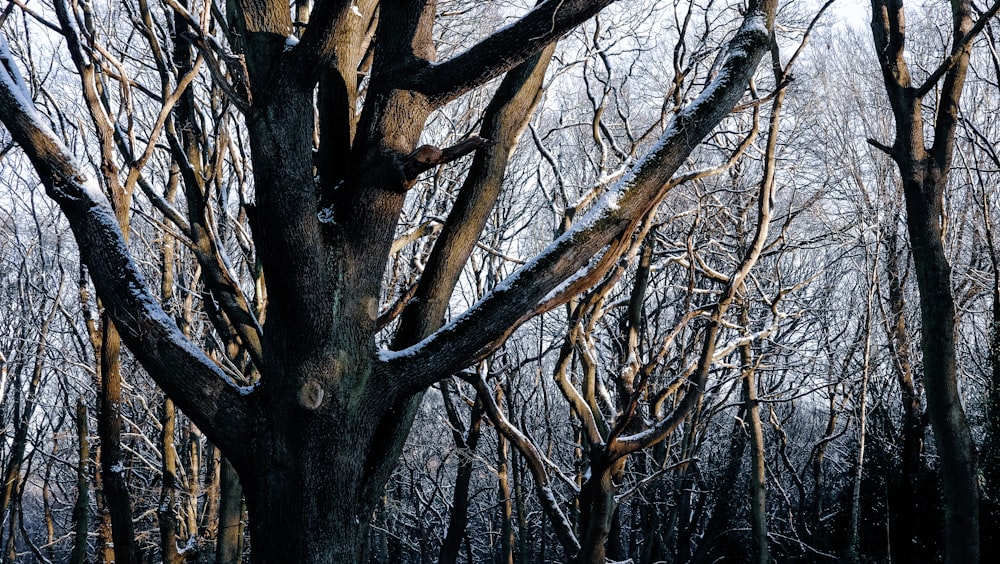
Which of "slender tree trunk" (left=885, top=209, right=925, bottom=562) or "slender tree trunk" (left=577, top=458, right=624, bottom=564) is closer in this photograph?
"slender tree trunk" (left=577, top=458, right=624, bottom=564)

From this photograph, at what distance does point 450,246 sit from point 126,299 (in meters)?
1.21

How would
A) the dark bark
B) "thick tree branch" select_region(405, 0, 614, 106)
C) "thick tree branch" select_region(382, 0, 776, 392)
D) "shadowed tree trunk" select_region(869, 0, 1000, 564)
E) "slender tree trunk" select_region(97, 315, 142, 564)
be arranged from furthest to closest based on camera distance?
the dark bark, "shadowed tree trunk" select_region(869, 0, 1000, 564), "slender tree trunk" select_region(97, 315, 142, 564), "thick tree branch" select_region(382, 0, 776, 392), "thick tree branch" select_region(405, 0, 614, 106)

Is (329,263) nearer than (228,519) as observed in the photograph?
Yes

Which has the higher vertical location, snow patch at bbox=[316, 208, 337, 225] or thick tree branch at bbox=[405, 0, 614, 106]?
thick tree branch at bbox=[405, 0, 614, 106]

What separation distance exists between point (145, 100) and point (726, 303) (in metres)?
7.84

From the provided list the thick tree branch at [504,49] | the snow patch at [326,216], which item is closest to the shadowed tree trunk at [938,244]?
the thick tree branch at [504,49]


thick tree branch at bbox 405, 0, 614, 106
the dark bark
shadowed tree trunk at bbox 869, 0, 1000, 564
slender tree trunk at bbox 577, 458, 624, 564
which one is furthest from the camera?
the dark bark

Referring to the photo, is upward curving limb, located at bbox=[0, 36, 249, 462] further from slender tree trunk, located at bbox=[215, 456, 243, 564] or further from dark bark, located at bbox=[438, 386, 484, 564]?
dark bark, located at bbox=[438, 386, 484, 564]

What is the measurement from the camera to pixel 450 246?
114 inches

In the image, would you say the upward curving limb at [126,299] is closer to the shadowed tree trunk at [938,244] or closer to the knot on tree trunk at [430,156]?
the knot on tree trunk at [430,156]

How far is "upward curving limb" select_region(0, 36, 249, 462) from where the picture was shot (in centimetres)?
249

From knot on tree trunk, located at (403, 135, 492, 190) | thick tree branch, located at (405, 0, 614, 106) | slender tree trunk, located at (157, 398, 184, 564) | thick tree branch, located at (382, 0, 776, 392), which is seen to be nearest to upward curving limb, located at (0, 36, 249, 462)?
thick tree branch, located at (382, 0, 776, 392)

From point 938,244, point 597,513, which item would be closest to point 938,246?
point 938,244

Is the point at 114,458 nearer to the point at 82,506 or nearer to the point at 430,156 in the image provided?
the point at 430,156
